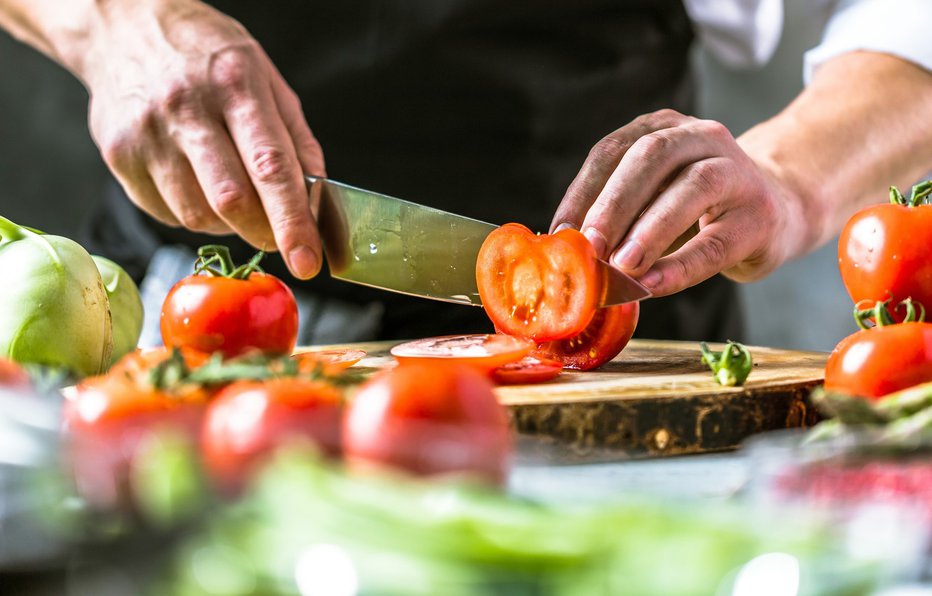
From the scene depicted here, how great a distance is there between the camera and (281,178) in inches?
60.1

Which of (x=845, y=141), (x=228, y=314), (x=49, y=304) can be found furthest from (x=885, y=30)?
(x=49, y=304)

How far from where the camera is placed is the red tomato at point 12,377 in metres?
0.94

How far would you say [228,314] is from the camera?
135 cm

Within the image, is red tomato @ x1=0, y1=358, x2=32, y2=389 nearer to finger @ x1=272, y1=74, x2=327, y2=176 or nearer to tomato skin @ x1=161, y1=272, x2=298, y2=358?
tomato skin @ x1=161, y1=272, x2=298, y2=358

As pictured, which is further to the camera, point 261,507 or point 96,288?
point 96,288

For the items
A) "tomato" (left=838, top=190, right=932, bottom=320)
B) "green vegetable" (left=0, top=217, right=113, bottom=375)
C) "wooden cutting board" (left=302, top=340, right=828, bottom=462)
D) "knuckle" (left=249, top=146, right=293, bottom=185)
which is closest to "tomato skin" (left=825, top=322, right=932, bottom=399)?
"wooden cutting board" (left=302, top=340, right=828, bottom=462)

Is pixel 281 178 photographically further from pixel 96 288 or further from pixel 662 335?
pixel 662 335

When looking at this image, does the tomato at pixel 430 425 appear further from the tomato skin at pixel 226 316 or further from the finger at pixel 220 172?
the finger at pixel 220 172

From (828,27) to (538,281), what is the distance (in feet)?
3.75

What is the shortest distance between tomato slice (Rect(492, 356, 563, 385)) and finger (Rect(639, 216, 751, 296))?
0.66 feet

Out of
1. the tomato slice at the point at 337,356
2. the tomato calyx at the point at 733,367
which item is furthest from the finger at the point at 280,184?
Result: the tomato calyx at the point at 733,367

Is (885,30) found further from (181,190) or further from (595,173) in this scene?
(181,190)

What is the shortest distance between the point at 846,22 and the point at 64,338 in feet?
5.36

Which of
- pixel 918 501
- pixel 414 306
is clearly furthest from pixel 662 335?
pixel 918 501
